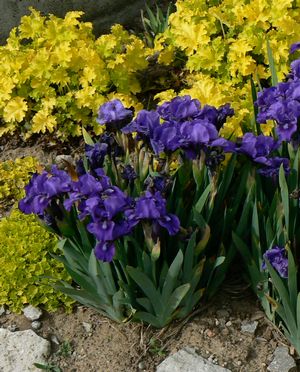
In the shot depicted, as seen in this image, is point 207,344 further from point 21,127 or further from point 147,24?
point 147,24

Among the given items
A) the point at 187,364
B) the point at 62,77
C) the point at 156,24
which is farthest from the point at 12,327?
the point at 156,24

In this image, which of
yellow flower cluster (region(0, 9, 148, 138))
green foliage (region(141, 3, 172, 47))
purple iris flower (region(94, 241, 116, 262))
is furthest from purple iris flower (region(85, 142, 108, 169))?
green foliage (region(141, 3, 172, 47))

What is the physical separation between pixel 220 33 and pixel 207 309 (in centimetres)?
188

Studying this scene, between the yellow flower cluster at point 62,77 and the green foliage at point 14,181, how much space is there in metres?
0.24

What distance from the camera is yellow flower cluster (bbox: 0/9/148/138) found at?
368 cm

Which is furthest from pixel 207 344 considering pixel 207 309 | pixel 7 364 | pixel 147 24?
pixel 147 24

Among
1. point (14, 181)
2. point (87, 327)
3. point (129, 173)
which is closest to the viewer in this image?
point (129, 173)

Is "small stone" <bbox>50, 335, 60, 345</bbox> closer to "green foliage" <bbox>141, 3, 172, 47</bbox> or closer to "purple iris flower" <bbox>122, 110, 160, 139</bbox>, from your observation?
"purple iris flower" <bbox>122, 110, 160, 139</bbox>

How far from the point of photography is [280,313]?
97.1 inches

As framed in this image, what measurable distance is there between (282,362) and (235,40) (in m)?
1.88

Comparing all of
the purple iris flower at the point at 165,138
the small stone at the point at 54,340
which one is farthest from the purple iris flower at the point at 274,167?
the small stone at the point at 54,340

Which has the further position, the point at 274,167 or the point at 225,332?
the point at 225,332

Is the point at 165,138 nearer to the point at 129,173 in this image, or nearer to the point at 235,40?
the point at 129,173

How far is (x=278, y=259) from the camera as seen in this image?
2.38 metres
